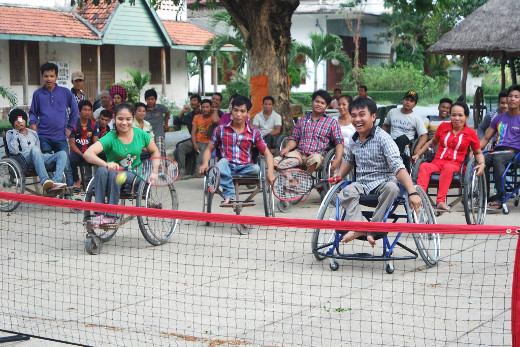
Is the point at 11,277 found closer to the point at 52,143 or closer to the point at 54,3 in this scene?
the point at 52,143

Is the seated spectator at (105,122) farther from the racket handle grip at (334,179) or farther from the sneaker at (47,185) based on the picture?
the racket handle grip at (334,179)

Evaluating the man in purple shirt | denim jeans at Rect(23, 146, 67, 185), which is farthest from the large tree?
denim jeans at Rect(23, 146, 67, 185)

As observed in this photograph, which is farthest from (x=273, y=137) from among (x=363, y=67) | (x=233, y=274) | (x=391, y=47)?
(x=391, y=47)

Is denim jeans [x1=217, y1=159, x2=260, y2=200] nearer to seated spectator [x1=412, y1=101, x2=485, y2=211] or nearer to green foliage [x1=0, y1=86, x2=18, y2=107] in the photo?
seated spectator [x1=412, y1=101, x2=485, y2=211]

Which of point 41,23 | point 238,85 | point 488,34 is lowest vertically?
point 238,85

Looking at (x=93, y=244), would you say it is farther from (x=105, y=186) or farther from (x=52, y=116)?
(x=52, y=116)

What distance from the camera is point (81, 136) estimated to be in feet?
36.0

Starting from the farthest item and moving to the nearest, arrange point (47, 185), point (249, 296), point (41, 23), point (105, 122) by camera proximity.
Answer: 1. point (41, 23)
2. point (105, 122)
3. point (47, 185)
4. point (249, 296)

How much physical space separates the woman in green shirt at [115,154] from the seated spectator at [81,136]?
2.56 meters

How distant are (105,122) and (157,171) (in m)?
3.57

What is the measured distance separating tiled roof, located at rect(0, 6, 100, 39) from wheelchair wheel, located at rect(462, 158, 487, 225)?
1940 centimetres

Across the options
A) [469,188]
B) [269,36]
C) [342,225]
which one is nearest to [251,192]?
[469,188]

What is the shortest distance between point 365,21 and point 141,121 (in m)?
40.6

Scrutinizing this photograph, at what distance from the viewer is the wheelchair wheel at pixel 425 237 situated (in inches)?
278
